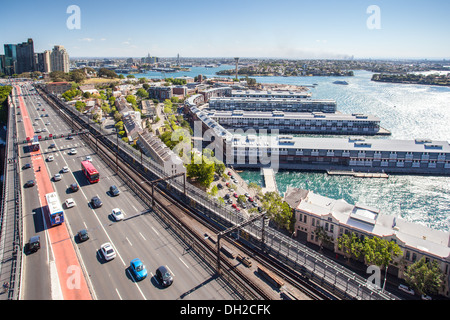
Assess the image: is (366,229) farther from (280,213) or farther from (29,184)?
(29,184)

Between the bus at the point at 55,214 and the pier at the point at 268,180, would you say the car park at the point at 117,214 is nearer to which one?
the bus at the point at 55,214

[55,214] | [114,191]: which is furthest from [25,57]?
[55,214]

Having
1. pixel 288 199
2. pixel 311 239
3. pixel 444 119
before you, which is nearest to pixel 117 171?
pixel 288 199

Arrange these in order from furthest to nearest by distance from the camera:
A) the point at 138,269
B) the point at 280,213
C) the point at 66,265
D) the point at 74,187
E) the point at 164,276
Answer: the point at 280,213, the point at 74,187, the point at 66,265, the point at 138,269, the point at 164,276

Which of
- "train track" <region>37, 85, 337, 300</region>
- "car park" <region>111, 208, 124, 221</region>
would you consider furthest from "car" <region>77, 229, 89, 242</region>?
"train track" <region>37, 85, 337, 300</region>

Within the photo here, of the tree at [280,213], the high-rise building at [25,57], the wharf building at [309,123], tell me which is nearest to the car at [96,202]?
the tree at [280,213]

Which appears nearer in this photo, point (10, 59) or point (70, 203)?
point (70, 203)
